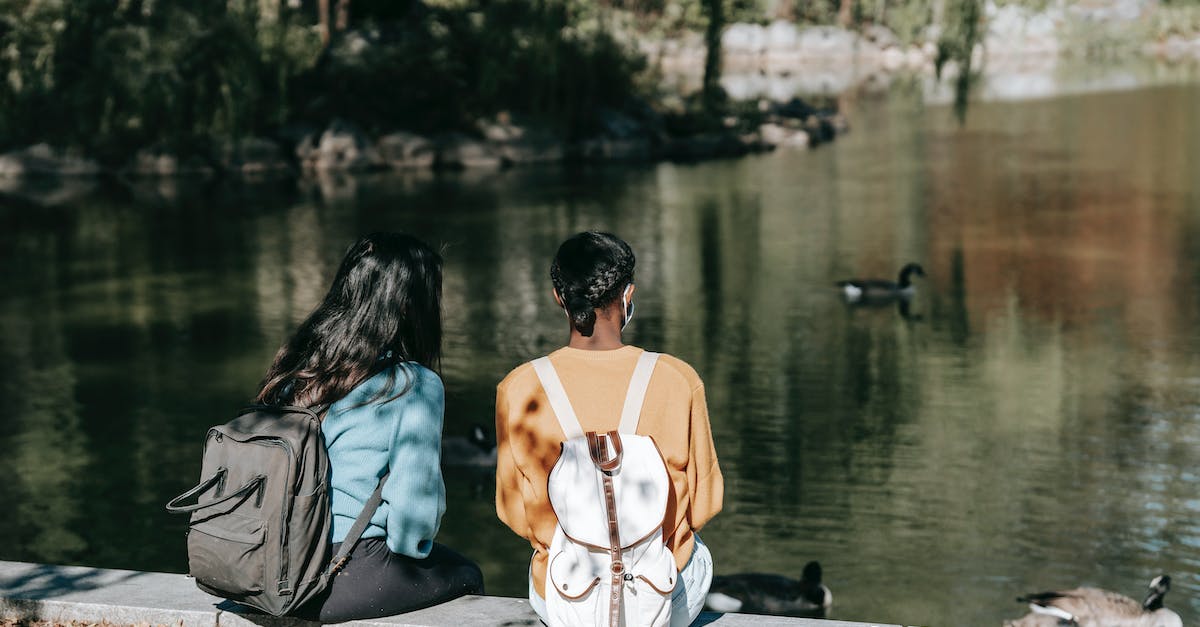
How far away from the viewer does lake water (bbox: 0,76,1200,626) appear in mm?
7914

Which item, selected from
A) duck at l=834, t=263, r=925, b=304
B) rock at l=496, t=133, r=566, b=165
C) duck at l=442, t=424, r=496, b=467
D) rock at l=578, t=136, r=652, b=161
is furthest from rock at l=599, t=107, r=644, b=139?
duck at l=442, t=424, r=496, b=467

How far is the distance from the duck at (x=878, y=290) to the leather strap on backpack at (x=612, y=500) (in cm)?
1129

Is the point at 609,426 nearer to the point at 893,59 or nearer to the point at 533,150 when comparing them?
the point at 533,150

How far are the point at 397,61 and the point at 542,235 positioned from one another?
440 inches

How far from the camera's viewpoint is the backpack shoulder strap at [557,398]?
3188 mm

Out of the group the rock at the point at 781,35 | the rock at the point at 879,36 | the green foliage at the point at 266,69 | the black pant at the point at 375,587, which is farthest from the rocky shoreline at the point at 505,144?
the black pant at the point at 375,587

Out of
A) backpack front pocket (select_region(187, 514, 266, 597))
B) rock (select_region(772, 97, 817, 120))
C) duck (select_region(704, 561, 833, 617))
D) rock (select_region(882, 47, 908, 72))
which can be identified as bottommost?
duck (select_region(704, 561, 833, 617))

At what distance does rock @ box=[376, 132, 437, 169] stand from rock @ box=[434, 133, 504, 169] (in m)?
0.20

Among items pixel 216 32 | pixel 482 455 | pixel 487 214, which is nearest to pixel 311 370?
pixel 482 455

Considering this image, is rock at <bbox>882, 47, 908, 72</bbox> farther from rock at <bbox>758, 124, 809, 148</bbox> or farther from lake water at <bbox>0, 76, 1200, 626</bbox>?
lake water at <bbox>0, 76, 1200, 626</bbox>

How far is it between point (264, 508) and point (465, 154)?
82.0ft

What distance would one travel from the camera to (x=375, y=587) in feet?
11.8

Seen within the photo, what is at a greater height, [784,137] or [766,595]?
[784,137]

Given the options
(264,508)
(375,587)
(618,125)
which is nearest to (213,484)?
(264,508)
